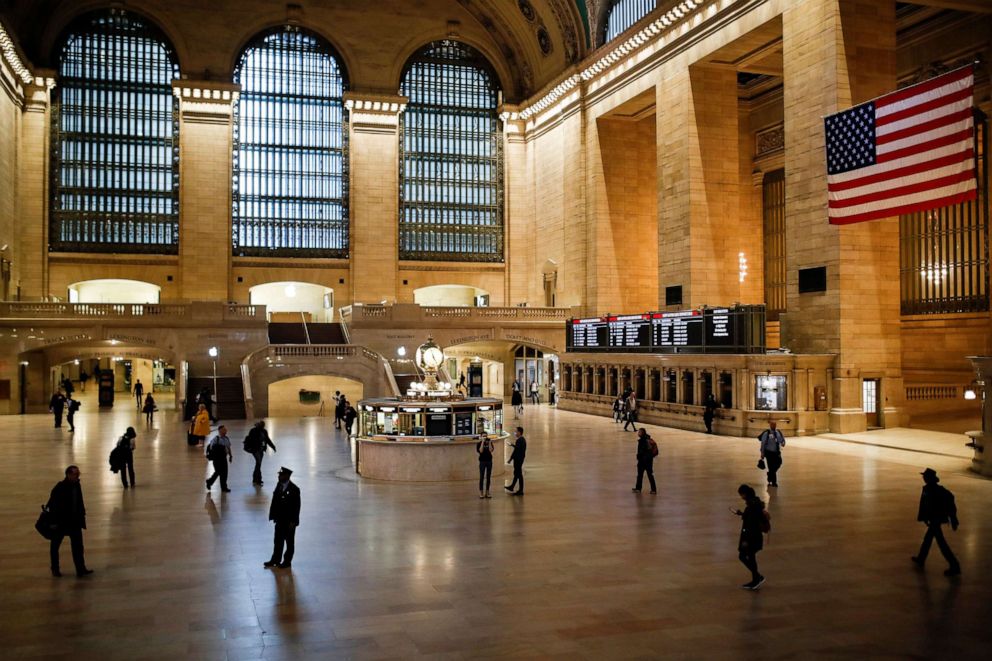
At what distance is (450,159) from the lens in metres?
45.7

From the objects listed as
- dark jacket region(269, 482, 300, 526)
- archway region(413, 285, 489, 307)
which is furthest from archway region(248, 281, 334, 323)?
dark jacket region(269, 482, 300, 526)

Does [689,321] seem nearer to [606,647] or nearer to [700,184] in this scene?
[700,184]

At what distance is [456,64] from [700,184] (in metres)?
20.0

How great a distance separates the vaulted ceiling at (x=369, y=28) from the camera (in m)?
39.8

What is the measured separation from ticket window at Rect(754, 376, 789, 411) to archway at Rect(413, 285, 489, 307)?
2446cm

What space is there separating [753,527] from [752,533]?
7 centimetres

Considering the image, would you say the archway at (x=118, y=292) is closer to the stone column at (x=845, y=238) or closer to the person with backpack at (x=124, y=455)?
the person with backpack at (x=124, y=455)

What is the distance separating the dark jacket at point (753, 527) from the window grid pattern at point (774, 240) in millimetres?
31029

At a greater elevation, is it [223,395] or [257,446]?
[223,395]

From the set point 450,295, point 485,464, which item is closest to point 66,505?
point 485,464

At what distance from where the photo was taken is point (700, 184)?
30312 mm

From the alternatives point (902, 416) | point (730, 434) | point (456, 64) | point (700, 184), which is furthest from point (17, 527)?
point (456, 64)

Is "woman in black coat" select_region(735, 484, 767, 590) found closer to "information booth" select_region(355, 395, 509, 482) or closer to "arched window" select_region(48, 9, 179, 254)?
"information booth" select_region(355, 395, 509, 482)

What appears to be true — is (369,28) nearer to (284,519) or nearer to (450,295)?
(450,295)
